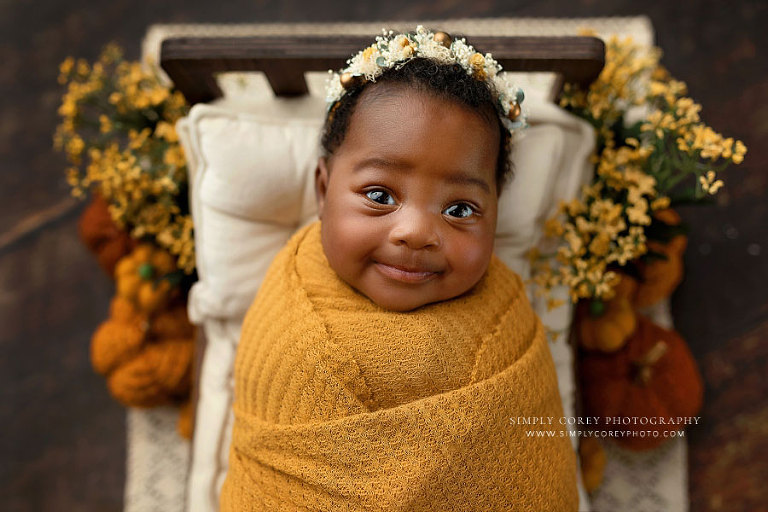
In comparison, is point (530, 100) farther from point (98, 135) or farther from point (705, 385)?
point (98, 135)

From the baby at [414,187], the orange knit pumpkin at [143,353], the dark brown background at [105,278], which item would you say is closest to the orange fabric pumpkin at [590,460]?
the dark brown background at [105,278]

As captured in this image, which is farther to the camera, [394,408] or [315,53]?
[315,53]

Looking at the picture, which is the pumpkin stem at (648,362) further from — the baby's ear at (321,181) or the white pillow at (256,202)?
the baby's ear at (321,181)

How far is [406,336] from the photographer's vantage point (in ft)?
3.11

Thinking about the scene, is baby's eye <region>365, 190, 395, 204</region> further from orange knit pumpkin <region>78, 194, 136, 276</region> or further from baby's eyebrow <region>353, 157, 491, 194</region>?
orange knit pumpkin <region>78, 194, 136, 276</region>

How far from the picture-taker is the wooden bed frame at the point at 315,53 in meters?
1.13

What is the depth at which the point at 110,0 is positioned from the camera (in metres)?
1.92

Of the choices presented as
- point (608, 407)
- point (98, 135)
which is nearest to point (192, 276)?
point (98, 135)

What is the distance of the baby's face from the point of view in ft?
2.92

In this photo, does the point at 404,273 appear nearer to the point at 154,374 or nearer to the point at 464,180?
the point at 464,180

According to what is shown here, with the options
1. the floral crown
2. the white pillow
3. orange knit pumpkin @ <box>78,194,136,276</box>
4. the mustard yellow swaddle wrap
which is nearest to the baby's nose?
the mustard yellow swaddle wrap

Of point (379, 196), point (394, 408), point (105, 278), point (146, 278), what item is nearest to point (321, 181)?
point (379, 196)

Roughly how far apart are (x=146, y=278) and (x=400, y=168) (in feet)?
2.88

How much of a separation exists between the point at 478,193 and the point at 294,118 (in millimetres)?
543
